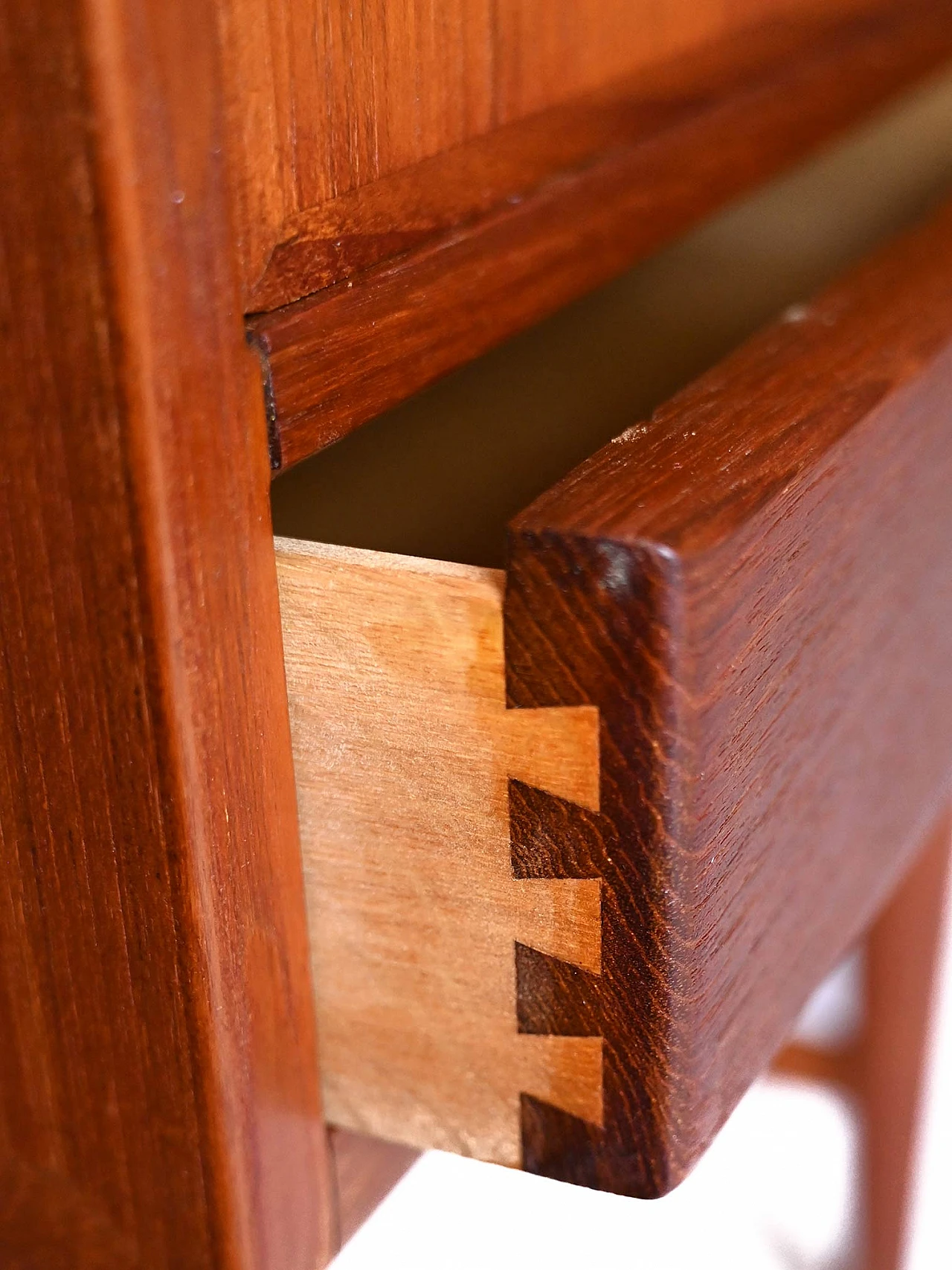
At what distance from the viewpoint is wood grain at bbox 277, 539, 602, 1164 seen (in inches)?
12.8

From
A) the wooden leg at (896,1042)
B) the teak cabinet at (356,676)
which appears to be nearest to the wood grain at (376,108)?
the teak cabinet at (356,676)

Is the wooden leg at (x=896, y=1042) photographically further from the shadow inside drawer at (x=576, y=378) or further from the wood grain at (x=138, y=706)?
the wood grain at (x=138, y=706)

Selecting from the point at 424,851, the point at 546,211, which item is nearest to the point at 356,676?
the point at 424,851

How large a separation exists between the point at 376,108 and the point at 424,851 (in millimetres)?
174

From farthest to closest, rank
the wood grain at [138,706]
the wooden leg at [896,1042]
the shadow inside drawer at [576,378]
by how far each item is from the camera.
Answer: the wooden leg at [896,1042] → the shadow inside drawer at [576,378] → the wood grain at [138,706]

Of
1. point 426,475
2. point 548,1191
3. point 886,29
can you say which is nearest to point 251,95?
point 426,475

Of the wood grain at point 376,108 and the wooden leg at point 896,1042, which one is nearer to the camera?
the wood grain at point 376,108

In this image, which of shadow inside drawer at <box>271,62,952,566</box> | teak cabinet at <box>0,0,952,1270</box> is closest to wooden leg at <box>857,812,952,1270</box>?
shadow inside drawer at <box>271,62,952,566</box>

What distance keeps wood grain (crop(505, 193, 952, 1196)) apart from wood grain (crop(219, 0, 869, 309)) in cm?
8

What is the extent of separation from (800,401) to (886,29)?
40 centimetres

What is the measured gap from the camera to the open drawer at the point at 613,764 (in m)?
0.31

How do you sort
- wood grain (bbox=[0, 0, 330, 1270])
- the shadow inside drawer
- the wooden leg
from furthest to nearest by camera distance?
1. the wooden leg
2. the shadow inside drawer
3. wood grain (bbox=[0, 0, 330, 1270])

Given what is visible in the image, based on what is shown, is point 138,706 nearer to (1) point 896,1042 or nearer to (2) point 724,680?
(2) point 724,680

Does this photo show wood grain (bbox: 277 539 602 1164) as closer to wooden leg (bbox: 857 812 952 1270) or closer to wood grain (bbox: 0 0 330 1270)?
wood grain (bbox: 0 0 330 1270)
